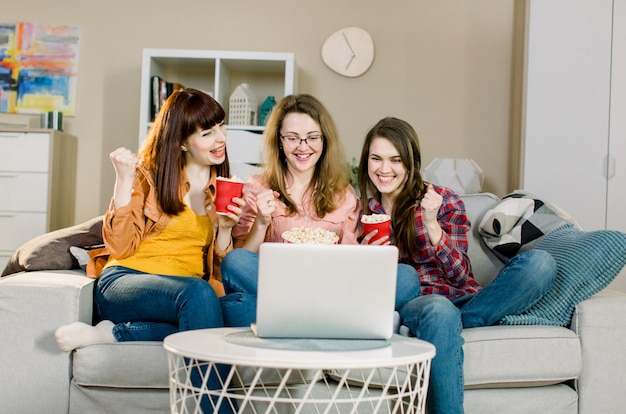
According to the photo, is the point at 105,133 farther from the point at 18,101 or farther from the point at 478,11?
the point at 478,11

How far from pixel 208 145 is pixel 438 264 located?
84 cm

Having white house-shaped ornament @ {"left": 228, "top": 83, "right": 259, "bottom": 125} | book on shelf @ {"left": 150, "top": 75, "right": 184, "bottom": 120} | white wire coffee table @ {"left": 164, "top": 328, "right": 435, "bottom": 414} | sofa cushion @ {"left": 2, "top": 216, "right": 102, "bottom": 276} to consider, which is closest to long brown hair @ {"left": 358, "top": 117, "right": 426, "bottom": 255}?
white wire coffee table @ {"left": 164, "top": 328, "right": 435, "bottom": 414}

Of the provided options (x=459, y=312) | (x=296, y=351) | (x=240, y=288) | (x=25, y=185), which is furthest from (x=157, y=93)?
(x=296, y=351)

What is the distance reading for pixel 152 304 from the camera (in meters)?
1.93

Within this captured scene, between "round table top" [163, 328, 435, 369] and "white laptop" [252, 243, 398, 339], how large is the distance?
4 centimetres

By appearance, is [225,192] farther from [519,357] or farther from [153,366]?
[519,357]

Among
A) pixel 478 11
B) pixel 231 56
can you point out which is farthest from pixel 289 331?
pixel 478 11

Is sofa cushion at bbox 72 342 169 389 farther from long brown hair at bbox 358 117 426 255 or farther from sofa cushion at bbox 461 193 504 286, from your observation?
sofa cushion at bbox 461 193 504 286

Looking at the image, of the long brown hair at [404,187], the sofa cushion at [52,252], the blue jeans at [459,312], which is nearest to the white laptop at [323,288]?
the blue jeans at [459,312]

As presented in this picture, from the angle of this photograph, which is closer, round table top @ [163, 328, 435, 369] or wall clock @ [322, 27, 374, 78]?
round table top @ [163, 328, 435, 369]

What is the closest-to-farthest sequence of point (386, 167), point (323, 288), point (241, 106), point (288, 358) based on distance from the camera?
point (288, 358) → point (323, 288) → point (386, 167) → point (241, 106)

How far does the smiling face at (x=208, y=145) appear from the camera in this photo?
7.31ft

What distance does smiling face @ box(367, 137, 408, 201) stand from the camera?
7.59 ft

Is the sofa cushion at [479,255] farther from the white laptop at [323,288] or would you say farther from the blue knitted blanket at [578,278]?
the white laptop at [323,288]
